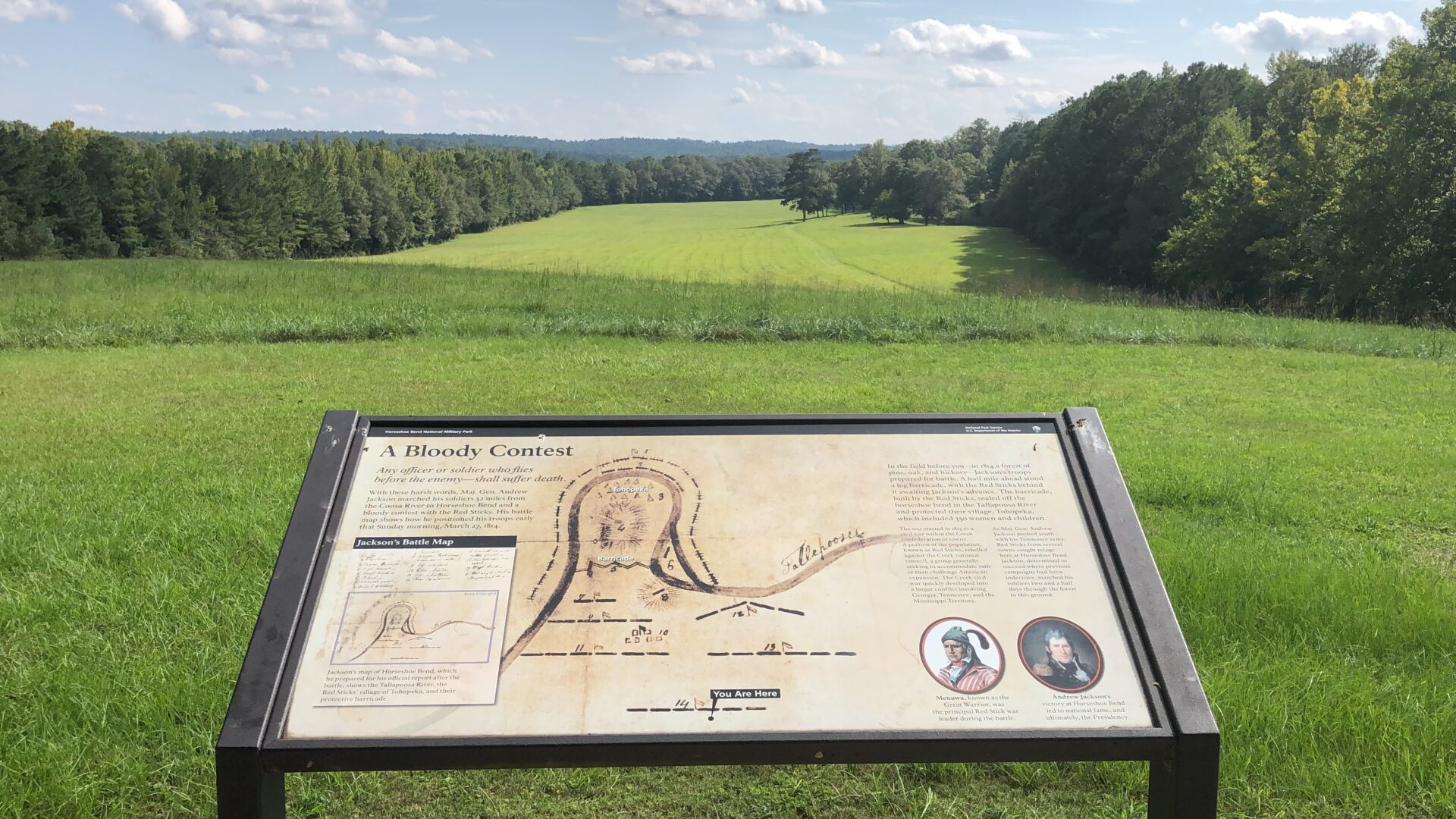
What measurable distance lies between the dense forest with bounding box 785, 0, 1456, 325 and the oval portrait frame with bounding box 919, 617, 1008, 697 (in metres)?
21.2

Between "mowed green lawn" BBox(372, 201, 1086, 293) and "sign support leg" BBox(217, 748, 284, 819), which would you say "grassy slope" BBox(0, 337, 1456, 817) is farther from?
"mowed green lawn" BBox(372, 201, 1086, 293)

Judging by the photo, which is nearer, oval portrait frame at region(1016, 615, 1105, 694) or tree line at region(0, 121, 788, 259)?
oval portrait frame at region(1016, 615, 1105, 694)

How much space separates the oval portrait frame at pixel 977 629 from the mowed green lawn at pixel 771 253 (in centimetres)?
2702

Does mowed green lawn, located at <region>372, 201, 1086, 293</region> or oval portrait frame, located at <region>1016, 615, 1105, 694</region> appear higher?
oval portrait frame, located at <region>1016, 615, 1105, 694</region>

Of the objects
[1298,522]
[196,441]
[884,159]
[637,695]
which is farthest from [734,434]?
[884,159]

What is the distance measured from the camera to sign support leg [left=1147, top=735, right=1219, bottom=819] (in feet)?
7.48

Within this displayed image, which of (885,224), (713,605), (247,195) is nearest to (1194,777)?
(713,605)

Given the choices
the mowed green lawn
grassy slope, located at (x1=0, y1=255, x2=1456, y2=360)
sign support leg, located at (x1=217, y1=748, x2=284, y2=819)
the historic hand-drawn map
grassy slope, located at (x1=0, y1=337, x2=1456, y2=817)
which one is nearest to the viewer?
sign support leg, located at (x1=217, y1=748, x2=284, y2=819)

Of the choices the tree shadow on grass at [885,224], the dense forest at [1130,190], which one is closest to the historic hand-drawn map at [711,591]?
the dense forest at [1130,190]

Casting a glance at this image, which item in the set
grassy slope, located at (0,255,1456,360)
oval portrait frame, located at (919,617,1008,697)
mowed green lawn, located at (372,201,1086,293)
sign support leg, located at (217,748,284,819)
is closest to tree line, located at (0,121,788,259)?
mowed green lawn, located at (372,201,1086,293)

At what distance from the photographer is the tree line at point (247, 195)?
45219 millimetres

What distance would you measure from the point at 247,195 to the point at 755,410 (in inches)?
2262

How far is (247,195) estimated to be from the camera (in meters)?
57.6

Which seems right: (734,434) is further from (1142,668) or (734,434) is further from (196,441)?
(196,441)
